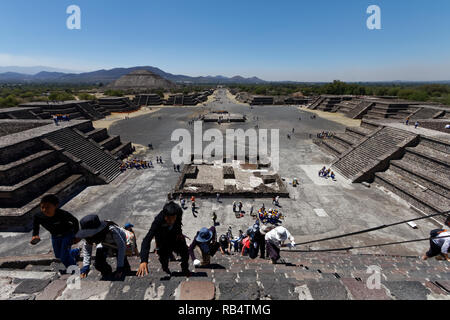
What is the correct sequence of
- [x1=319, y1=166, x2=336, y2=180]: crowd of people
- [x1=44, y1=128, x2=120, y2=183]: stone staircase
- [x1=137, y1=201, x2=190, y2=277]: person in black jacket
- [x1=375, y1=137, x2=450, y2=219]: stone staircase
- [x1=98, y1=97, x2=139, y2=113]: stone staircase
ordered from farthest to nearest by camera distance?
[x1=98, y1=97, x2=139, y2=113]: stone staircase → [x1=319, y1=166, x2=336, y2=180]: crowd of people → [x1=44, y1=128, x2=120, y2=183]: stone staircase → [x1=375, y1=137, x2=450, y2=219]: stone staircase → [x1=137, y1=201, x2=190, y2=277]: person in black jacket

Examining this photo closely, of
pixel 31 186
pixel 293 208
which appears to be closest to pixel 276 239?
pixel 293 208

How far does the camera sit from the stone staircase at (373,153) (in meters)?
17.7

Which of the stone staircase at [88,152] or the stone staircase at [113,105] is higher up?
the stone staircase at [113,105]

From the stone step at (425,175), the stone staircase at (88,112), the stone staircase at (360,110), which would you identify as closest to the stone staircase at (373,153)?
the stone step at (425,175)

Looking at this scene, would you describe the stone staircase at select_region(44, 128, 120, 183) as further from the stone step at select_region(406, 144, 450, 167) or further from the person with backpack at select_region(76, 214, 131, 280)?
the stone step at select_region(406, 144, 450, 167)

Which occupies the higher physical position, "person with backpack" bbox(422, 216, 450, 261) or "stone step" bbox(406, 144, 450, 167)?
"stone step" bbox(406, 144, 450, 167)

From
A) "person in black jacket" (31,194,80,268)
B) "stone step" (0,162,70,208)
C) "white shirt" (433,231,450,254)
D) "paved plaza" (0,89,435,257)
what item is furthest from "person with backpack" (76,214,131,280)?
"stone step" (0,162,70,208)

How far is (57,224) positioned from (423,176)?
68.8ft

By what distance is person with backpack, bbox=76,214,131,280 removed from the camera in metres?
3.91

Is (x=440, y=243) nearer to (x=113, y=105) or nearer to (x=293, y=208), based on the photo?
(x=293, y=208)

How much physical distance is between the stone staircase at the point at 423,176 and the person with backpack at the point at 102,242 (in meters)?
17.5

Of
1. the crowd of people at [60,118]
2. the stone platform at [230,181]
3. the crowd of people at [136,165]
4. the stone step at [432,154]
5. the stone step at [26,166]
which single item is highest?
the crowd of people at [60,118]

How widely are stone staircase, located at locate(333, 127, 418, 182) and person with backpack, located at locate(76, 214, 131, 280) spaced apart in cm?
1881

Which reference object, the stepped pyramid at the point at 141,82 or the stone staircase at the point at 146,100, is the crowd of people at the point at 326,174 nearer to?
the stone staircase at the point at 146,100
